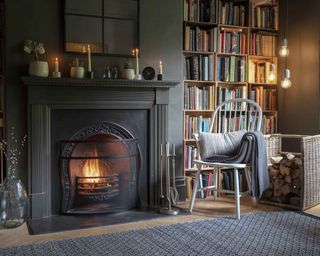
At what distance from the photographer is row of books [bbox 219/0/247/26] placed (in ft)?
14.1

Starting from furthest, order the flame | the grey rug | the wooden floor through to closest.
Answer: the flame → the wooden floor → the grey rug

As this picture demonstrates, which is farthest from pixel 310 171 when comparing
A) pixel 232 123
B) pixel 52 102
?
pixel 52 102

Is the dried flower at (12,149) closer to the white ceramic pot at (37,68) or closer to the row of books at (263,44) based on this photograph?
the white ceramic pot at (37,68)

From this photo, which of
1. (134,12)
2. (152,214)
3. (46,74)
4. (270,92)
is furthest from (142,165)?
(270,92)

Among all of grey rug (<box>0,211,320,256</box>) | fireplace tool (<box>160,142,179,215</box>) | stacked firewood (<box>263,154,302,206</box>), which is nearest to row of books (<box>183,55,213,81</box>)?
fireplace tool (<box>160,142,179,215</box>)

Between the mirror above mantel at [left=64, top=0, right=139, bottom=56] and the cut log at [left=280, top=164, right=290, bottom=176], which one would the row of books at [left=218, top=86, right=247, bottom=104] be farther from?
the mirror above mantel at [left=64, top=0, right=139, bottom=56]

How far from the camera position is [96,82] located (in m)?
3.40

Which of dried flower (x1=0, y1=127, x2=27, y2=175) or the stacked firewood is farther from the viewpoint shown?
the stacked firewood

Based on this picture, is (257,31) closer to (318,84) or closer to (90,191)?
(318,84)

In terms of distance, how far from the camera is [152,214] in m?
3.48

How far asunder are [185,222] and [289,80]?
7.14 feet

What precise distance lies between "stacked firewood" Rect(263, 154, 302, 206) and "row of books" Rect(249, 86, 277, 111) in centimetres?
89

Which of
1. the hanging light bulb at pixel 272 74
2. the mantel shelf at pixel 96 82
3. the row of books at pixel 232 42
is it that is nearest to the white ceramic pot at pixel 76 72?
the mantel shelf at pixel 96 82

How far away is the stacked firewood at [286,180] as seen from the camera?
3.71m
